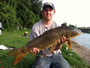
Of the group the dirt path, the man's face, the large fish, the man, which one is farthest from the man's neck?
the dirt path

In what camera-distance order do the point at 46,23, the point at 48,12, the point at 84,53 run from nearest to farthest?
the point at 48,12 → the point at 46,23 → the point at 84,53

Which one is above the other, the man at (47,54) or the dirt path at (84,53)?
the man at (47,54)

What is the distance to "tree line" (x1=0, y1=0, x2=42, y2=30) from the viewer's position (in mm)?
18109

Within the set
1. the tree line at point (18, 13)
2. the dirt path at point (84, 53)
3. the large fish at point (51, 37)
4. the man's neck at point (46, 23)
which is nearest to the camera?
the large fish at point (51, 37)

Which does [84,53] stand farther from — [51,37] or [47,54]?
[51,37]

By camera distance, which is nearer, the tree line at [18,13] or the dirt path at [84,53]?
the dirt path at [84,53]

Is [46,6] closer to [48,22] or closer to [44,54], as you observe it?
[48,22]

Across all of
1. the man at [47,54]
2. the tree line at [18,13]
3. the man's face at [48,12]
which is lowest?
the man at [47,54]

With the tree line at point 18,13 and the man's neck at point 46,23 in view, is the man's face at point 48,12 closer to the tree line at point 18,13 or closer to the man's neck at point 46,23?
the man's neck at point 46,23

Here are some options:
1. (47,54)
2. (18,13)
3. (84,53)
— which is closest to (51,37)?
(47,54)

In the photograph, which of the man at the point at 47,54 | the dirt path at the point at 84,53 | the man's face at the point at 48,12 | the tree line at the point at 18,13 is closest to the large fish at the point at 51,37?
the man at the point at 47,54

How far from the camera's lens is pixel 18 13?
3628 centimetres

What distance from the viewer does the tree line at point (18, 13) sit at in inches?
713

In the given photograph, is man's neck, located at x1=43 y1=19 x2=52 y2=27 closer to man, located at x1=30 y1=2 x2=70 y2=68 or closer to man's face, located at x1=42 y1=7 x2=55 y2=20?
man, located at x1=30 y1=2 x2=70 y2=68
